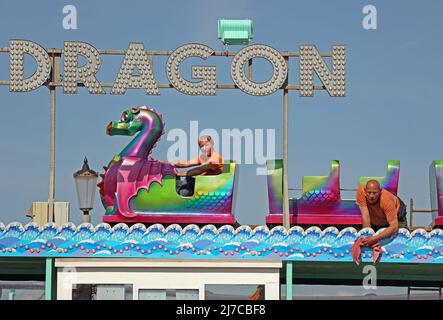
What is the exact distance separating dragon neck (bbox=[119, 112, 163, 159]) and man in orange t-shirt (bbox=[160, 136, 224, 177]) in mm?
656

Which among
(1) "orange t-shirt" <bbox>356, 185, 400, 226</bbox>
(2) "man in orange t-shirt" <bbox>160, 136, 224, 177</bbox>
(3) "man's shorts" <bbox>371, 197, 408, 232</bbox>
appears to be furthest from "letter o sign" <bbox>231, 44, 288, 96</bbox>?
(3) "man's shorts" <bbox>371, 197, 408, 232</bbox>

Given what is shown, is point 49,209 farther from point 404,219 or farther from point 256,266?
point 404,219

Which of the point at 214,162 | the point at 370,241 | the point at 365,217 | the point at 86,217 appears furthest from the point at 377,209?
the point at 86,217

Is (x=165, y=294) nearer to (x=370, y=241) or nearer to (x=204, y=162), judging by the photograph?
(x=204, y=162)

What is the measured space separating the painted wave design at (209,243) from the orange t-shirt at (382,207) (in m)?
0.42

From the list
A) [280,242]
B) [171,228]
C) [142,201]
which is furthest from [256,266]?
[142,201]

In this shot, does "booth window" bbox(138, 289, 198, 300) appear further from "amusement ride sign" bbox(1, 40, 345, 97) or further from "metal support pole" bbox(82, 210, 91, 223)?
"amusement ride sign" bbox(1, 40, 345, 97)

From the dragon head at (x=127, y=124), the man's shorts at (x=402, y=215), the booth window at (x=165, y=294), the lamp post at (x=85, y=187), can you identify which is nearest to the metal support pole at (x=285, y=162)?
the man's shorts at (x=402, y=215)

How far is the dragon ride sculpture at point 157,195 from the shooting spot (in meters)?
18.9

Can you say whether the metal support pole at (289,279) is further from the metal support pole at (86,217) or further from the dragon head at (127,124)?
the dragon head at (127,124)

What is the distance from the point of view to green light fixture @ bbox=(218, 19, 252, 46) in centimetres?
1998

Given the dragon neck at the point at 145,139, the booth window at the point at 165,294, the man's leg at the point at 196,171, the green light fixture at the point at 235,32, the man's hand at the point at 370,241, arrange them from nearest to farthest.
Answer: the man's hand at the point at 370,241, the booth window at the point at 165,294, the man's leg at the point at 196,171, the dragon neck at the point at 145,139, the green light fixture at the point at 235,32

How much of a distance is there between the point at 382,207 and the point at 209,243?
343 centimetres

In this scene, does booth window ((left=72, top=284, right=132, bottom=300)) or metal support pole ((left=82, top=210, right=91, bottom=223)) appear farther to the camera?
metal support pole ((left=82, top=210, right=91, bottom=223))
